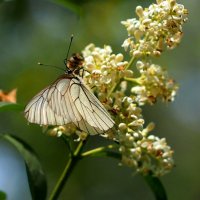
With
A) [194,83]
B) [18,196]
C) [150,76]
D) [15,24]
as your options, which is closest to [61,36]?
[15,24]

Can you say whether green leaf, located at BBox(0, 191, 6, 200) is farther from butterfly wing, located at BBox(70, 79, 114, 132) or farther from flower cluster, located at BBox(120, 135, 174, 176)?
flower cluster, located at BBox(120, 135, 174, 176)

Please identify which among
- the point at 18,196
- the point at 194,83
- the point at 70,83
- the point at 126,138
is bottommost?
the point at 18,196

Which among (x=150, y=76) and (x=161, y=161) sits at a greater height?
(x=150, y=76)

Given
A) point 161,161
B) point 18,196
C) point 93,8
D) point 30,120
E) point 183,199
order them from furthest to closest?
point 183,199
point 93,8
point 18,196
point 161,161
point 30,120

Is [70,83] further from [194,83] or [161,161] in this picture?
[194,83]

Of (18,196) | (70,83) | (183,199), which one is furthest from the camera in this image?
(183,199)

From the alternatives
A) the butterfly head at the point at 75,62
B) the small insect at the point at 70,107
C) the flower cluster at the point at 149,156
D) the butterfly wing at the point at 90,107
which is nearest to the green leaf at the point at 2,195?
the small insect at the point at 70,107

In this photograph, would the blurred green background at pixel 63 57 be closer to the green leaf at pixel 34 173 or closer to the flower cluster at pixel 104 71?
the flower cluster at pixel 104 71

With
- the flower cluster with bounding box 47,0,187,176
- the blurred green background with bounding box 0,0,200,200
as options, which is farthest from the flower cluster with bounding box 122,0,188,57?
the blurred green background with bounding box 0,0,200,200
